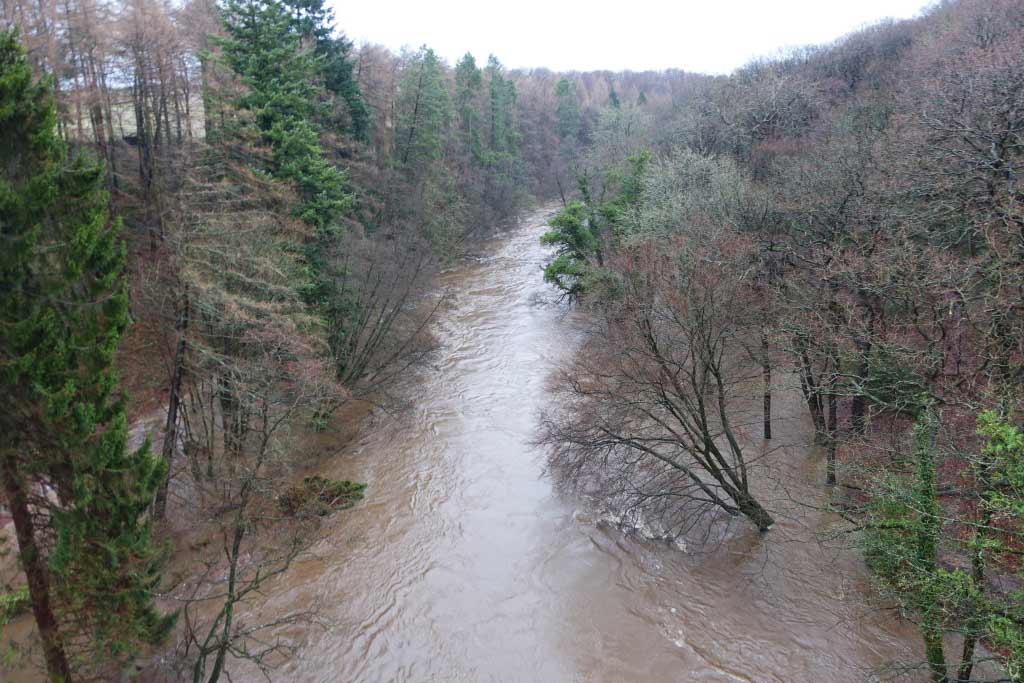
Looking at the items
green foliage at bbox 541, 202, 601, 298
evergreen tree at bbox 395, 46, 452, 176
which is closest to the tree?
green foliage at bbox 541, 202, 601, 298

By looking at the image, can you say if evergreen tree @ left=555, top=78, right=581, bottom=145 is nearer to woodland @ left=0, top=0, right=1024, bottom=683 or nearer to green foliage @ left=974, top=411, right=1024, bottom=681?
woodland @ left=0, top=0, right=1024, bottom=683

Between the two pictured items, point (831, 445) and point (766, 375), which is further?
point (766, 375)

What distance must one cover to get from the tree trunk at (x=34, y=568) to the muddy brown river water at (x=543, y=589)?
4.01 m

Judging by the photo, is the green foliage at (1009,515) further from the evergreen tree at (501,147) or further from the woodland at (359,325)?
the evergreen tree at (501,147)

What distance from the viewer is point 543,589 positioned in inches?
590

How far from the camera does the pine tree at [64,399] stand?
8.84 meters

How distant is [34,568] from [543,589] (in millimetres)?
9712

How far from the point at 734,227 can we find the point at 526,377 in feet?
31.5

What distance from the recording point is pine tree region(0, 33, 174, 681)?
8.84 meters

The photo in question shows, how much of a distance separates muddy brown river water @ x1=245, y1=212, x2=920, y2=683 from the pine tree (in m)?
4.01

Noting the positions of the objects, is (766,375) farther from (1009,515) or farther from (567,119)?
(567,119)

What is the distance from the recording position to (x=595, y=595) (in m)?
14.7

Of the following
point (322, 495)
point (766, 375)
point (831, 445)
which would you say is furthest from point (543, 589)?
point (766, 375)

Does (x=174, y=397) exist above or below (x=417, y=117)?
below
